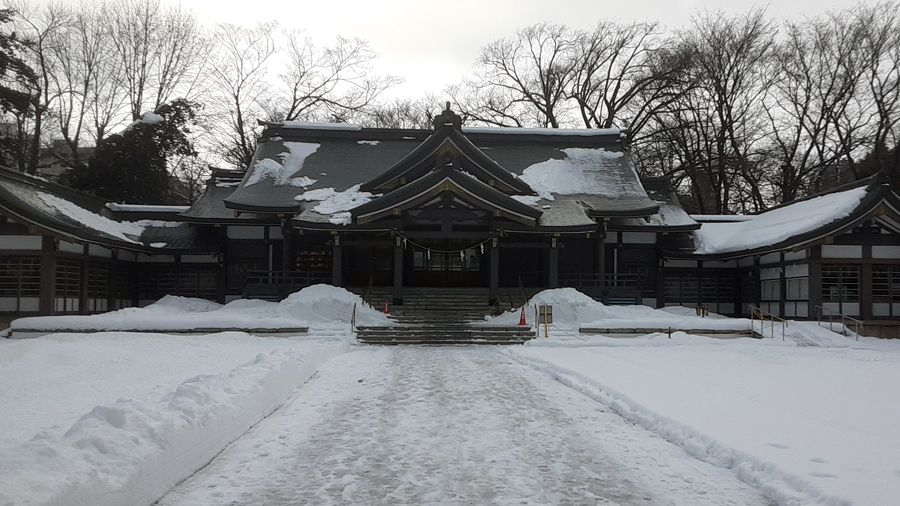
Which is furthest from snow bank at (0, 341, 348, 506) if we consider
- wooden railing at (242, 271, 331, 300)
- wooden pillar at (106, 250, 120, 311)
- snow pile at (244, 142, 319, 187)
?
snow pile at (244, 142, 319, 187)

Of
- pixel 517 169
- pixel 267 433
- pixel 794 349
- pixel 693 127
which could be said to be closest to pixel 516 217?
pixel 517 169

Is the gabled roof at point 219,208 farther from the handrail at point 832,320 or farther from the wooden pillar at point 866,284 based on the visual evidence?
the wooden pillar at point 866,284

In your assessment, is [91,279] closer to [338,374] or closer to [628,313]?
[338,374]

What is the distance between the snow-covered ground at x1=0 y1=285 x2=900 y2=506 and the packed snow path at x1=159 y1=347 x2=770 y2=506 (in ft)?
0.09

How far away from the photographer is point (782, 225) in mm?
23750

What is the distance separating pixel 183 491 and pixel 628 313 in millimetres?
17543

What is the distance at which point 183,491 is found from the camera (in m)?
4.95

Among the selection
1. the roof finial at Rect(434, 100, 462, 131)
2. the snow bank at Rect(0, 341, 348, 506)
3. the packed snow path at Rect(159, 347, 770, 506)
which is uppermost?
the roof finial at Rect(434, 100, 462, 131)

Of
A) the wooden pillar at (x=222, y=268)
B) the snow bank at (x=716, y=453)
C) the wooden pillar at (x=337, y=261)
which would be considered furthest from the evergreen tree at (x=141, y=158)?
the snow bank at (x=716, y=453)

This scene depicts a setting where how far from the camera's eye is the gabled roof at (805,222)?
20734 millimetres

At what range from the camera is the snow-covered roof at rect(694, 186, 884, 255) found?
21.1 metres

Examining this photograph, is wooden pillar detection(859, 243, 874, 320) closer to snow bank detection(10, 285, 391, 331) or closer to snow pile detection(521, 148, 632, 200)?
snow pile detection(521, 148, 632, 200)

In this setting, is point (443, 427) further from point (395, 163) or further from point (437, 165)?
point (395, 163)

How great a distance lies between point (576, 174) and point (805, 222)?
969cm
